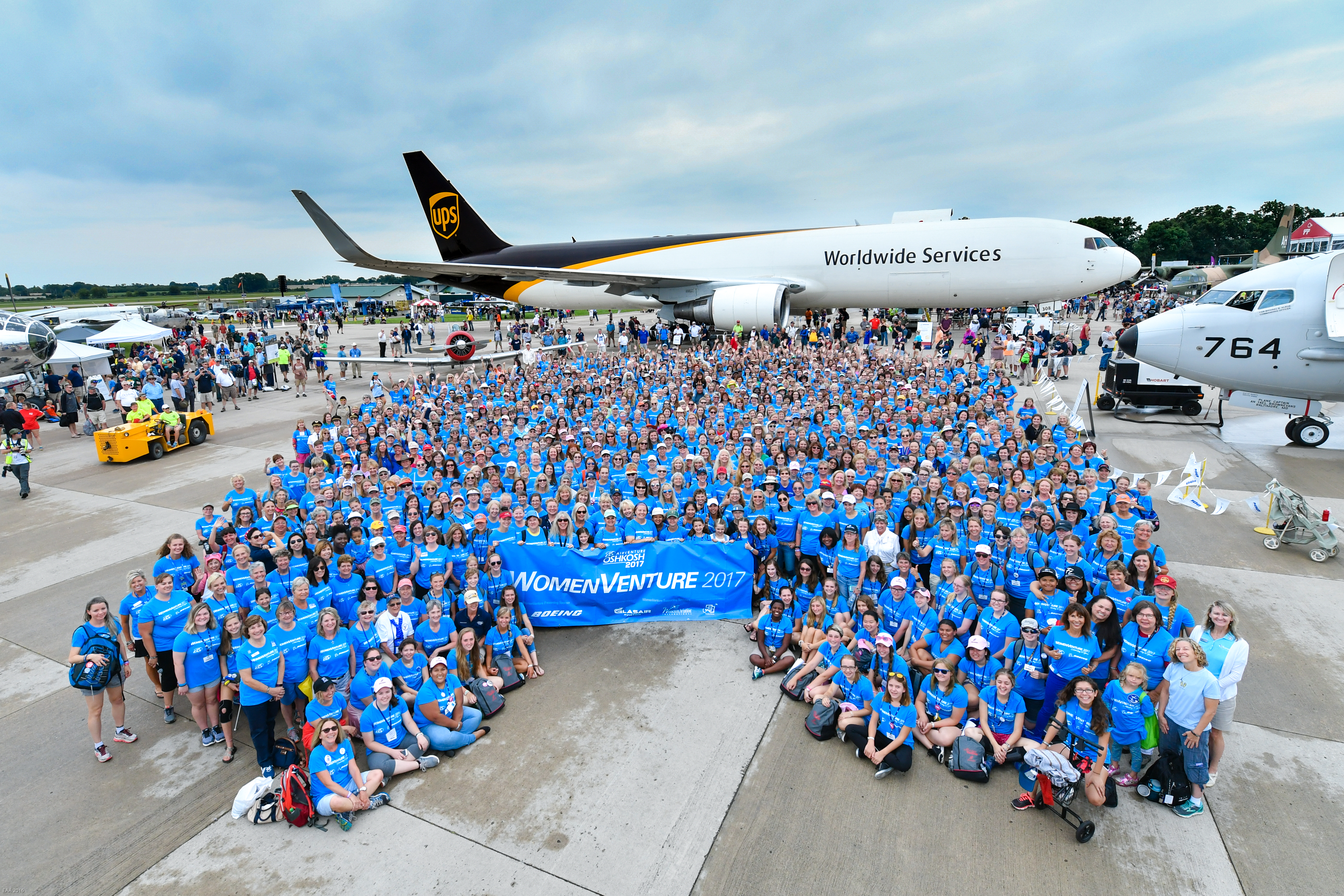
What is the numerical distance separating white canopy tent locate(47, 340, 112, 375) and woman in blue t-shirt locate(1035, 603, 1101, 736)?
113 feet

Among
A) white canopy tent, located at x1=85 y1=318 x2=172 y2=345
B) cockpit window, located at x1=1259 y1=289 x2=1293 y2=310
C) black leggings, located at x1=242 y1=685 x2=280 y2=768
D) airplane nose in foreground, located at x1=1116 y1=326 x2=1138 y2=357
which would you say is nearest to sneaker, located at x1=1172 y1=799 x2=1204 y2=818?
black leggings, located at x1=242 y1=685 x2=280 y2=768

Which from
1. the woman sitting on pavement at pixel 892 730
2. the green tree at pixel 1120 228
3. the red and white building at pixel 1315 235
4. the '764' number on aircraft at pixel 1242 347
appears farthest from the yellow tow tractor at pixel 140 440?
the green tree at pixel 1120 228

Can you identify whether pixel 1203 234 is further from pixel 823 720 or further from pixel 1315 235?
pixel 823 720

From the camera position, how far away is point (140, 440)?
17.5 metres

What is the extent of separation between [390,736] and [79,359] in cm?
3015

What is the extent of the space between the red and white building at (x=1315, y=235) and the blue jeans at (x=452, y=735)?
281ft

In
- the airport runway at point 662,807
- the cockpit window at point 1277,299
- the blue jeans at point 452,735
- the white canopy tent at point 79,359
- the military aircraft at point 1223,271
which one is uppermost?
the military aircraft at point 1223,271

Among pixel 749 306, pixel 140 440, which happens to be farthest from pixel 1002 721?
pixel 749 306

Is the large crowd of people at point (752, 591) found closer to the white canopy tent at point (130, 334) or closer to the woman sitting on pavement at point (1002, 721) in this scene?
the woman sitting on pavement at point (1002, 721)

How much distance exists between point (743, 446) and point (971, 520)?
486 centimetres

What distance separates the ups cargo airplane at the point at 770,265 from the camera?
24.4m

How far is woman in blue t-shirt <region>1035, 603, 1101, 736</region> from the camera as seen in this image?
5934 mm

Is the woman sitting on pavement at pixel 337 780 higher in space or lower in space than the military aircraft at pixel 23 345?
lower

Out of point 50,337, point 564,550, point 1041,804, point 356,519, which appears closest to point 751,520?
point 564,550
